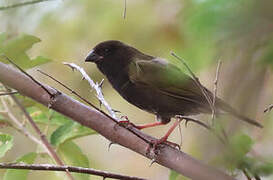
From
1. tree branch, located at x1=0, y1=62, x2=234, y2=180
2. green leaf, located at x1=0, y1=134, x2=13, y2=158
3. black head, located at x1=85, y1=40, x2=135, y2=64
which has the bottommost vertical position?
green leaf, located at x1=0, y1=134, x2=13, y2=158

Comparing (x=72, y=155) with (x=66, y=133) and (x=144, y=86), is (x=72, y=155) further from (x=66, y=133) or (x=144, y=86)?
(x=144, y=86)

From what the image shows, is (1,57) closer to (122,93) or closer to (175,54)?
(175,54)

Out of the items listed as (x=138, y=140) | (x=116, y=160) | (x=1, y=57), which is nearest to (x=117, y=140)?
(x=138, y=140)

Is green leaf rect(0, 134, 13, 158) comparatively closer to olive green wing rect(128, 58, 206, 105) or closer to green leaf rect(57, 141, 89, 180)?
green leaf rect(57, 141, 89, 180)

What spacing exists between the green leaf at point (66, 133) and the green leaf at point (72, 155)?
63 millimetres

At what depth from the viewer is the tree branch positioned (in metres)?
2.15

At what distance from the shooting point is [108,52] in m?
4.39

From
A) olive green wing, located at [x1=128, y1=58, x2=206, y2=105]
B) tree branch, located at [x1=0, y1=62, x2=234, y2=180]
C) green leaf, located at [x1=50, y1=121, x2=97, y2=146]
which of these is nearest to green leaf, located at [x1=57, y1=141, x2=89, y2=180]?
green leaf, located at [x1=50, y1=121, x2=97, y2=146]

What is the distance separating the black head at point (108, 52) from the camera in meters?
4.29

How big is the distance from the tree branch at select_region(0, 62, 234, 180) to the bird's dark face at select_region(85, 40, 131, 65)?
1.90 meters

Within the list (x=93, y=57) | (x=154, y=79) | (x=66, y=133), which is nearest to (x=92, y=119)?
(x=66, y=133)

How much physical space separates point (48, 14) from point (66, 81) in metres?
3.82

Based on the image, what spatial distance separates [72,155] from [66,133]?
0.49 feet

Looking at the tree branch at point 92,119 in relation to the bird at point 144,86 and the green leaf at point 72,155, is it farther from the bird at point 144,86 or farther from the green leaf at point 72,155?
the bird at point 144,86
